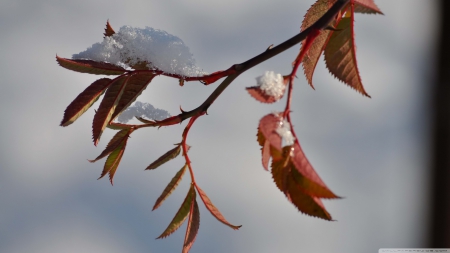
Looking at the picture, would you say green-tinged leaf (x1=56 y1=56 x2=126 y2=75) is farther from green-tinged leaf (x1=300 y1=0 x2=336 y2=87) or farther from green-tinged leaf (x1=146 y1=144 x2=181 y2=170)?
green-tinged leaf (x1=300 y1=0 x2=336 y2=87)

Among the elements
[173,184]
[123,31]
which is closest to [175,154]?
[173,184]

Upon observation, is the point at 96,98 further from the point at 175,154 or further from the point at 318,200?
the point at 318,200

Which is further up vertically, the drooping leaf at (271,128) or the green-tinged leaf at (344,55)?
the green-tinged leaf at (344,55)

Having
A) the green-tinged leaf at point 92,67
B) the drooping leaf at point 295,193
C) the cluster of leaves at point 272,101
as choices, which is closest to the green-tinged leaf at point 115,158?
the cluster of leaves at point 272,101

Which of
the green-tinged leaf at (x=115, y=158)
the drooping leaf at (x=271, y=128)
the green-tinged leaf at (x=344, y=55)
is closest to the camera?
the drooping leaf at (x=271, y=128)

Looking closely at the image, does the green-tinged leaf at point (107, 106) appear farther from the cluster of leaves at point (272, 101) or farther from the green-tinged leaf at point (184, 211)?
the green-tinged leaf at point (184, 211)

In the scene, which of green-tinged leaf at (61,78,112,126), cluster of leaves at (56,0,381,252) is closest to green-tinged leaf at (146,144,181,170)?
cluster of leaves at (56,0,381,252)

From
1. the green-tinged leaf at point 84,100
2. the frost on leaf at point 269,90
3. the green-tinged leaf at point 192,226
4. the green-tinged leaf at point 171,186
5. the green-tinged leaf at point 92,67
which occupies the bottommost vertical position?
the green-tinged leaf at point 192,226
